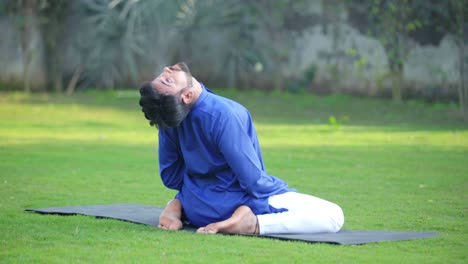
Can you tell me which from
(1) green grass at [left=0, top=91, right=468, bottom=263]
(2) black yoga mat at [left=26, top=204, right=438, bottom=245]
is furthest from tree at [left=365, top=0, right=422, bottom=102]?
(2) black yoga mat at [left=26, top=204, right=438, bottom=245]

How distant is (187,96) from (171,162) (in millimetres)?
595

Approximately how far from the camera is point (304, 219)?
19.7 ft

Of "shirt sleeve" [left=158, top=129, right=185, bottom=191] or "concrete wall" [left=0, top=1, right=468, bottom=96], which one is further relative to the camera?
"concrete wall" [left=0, top=1, right=468, bottom=96]

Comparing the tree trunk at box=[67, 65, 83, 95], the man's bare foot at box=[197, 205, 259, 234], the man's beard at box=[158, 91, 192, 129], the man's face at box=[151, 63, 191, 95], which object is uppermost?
the man's face at box=[151, 63, 191, 95]

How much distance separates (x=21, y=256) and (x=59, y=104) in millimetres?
14123

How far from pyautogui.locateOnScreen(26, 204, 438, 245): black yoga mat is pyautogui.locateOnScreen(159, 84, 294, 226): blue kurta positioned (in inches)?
9.0

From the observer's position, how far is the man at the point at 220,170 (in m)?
5.91

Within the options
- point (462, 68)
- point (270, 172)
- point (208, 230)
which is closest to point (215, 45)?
point (462, 68)

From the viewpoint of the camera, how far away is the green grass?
17.6 feet

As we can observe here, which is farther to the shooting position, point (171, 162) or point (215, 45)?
point (215, 45)

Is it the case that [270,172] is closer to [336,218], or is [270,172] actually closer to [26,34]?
[336,218]

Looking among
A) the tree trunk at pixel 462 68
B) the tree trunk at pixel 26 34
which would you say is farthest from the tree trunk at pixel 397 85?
the tree trunk at pixel 26 34

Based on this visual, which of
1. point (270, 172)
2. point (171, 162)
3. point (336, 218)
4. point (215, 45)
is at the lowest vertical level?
point (215, 45)

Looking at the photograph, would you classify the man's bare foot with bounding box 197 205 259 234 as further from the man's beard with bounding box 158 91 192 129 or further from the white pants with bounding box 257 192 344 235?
the man's beard with bounding box 158 91 192 129
